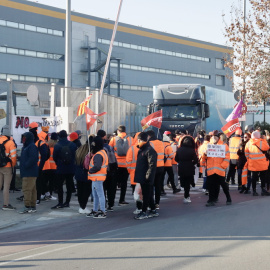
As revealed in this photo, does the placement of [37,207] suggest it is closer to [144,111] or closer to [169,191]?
[169,191]

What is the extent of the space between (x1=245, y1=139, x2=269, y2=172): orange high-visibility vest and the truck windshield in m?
10.4

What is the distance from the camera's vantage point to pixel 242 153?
16.7 meters

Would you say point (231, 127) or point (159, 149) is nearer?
point (159, 149)

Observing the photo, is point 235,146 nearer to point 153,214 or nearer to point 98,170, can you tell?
point 153,214

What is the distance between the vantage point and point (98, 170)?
11586mm

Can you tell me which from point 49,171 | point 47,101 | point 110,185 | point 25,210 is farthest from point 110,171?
point 47,101

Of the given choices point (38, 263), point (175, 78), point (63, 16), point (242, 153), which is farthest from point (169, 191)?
point (175, 78)

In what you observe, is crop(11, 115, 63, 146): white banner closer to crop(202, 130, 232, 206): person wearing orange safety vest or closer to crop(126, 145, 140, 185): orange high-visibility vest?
crop(126, 145, 140, 185): orange high-visibility vest

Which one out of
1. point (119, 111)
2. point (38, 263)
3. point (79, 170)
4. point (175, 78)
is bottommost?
point (38, 263)

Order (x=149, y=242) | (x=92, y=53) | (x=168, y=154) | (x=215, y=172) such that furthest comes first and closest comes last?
(x=92, y=53), (x=168, y=154), (x=215, y=172), (x=149, y=242)

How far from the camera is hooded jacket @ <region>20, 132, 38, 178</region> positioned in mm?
12242

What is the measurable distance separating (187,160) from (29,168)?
12.7 ft

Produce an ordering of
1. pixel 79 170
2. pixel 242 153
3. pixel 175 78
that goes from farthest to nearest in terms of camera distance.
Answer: pixel 175 78 → pixel 242 153 → pixel 79 170

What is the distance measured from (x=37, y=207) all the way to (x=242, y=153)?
21.4ft
